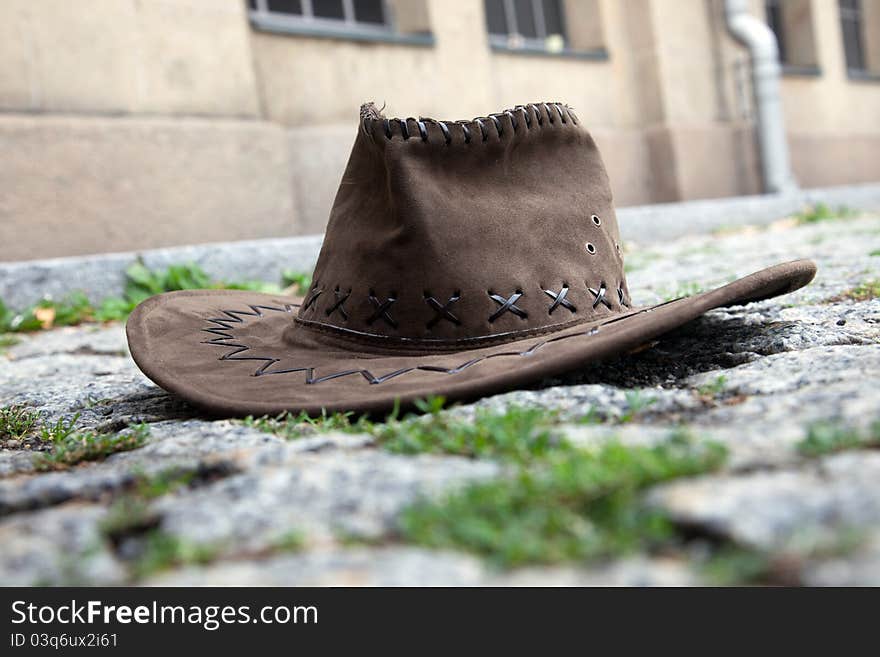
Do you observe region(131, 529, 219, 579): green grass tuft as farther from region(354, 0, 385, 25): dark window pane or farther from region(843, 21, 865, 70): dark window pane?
region(843, 21, 865, 70): dark window pane

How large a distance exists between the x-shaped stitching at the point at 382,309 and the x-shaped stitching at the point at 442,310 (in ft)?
0.22

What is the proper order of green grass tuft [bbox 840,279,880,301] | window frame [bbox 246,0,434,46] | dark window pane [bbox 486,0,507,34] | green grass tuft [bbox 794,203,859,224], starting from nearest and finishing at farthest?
green grass tuft [bbox 840,279,880,301], window frame [bbox 246,0,434,46], green grass tuft [bbox 794,203,859,224], dark window pane [bbox 486,0,507,34]

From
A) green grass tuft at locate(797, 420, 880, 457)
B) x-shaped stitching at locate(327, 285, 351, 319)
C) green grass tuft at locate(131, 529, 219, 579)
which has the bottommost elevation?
green grass tuft at locate(797, 420, 880, 457)

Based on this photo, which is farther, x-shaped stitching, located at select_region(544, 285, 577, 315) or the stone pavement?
x-shaped stitching, located at select_region(544, 285, 577, 315)

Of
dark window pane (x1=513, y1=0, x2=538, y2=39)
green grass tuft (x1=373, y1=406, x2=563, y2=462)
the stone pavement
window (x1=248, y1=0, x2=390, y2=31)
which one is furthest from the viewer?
dark window pane (x1=513, y1=0, x2=538, y2=39)

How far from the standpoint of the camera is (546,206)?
5.38 ft

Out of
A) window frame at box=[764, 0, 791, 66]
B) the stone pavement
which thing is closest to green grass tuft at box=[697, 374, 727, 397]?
the stone pavement

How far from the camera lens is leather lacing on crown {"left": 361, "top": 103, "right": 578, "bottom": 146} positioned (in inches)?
61.9

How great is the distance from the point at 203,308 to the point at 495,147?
30.3 inches

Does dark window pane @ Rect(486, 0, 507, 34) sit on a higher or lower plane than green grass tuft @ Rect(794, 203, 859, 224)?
higher

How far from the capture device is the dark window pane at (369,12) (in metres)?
5.26

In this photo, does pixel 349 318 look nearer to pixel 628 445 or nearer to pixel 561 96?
pixel 628 445
